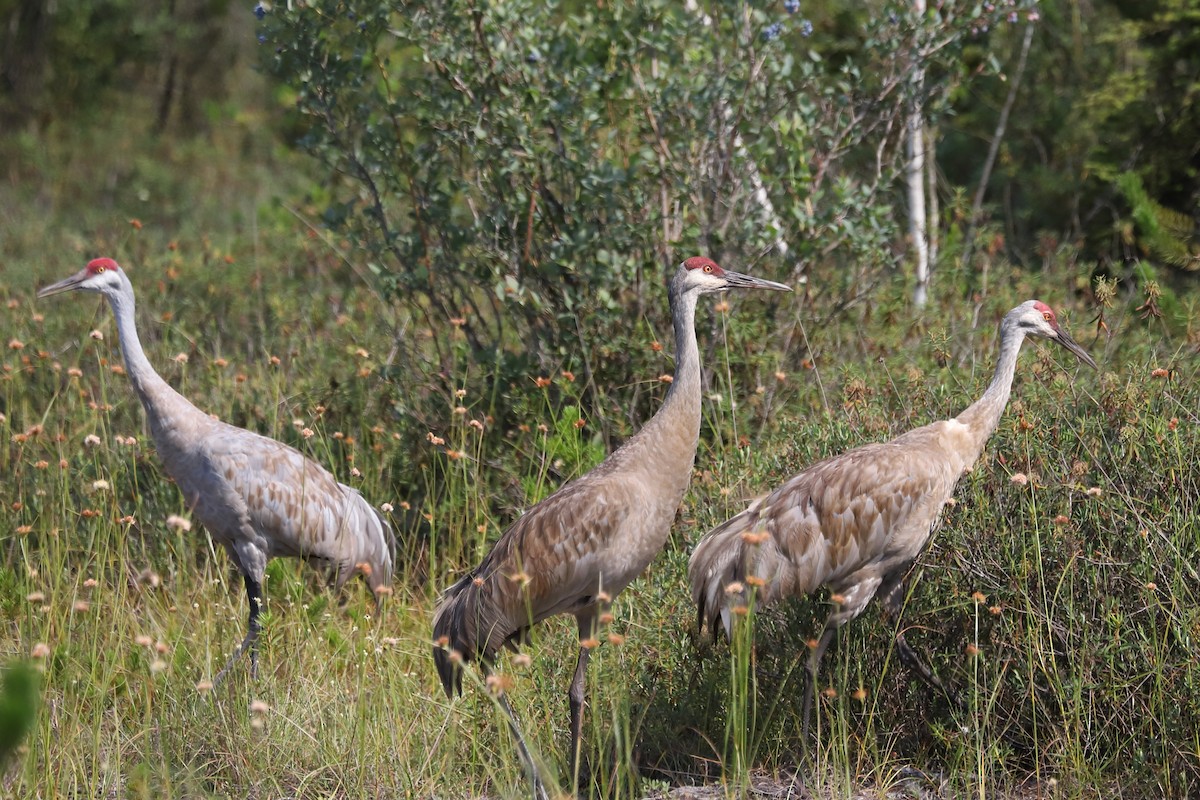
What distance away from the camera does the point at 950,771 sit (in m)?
4.25

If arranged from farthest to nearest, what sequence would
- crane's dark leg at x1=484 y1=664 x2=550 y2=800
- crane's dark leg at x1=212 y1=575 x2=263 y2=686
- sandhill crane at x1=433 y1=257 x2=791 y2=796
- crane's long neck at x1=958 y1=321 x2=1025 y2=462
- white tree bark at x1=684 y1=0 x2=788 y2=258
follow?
white tree bark at x1=684 y1=0 x2=788 y2=258 < crane's dark leg at x1=212 y1=575 x2=263 y2=686 < crane's long neck at x1=958 y1=321 x2=1025 y2=462 < sandhill crane at x1=433 y1=257 x2=791 y2=796 < crane's dark leg at x1=484 y1=664 x2=550 y2=800

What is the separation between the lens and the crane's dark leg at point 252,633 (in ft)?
15.2

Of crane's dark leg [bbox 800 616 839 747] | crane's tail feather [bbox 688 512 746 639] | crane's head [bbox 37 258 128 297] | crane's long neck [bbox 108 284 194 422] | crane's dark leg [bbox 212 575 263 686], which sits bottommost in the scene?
crane's dark leg [bbox 212 575 263 686]

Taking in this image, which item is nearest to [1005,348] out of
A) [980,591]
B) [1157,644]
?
[980,591]

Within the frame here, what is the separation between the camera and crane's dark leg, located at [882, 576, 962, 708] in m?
4.39

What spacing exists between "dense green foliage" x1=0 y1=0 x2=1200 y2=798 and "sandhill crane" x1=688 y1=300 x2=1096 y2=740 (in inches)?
5.1

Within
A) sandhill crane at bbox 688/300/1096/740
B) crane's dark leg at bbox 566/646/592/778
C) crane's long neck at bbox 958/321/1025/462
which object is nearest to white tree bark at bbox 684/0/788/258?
crane's long neck at bbox 958/321/1025/462

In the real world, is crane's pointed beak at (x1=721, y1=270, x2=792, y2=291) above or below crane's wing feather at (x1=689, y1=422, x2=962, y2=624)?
above

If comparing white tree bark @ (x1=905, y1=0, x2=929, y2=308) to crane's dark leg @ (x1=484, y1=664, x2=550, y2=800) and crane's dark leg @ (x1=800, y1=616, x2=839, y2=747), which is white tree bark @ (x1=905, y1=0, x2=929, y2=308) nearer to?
crane's dark leg @ (x1=800, y1=616, x2=839, y2=747)

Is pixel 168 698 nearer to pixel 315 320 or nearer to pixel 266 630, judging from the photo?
pixel 266 630

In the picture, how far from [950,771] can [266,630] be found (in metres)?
2.54

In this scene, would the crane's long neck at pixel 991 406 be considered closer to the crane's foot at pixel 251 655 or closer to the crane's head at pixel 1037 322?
the crane's head at pixel 1037 322

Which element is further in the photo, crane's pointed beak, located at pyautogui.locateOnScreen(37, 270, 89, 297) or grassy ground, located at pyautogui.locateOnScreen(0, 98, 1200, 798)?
crane's pointed beak, located at pyautogui.locateOnScreen(37, 270, 89, 297)

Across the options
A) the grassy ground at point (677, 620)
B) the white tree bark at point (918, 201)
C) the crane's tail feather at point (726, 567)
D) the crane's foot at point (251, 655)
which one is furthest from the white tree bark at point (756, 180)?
the crane's foot at point (251, 655)
